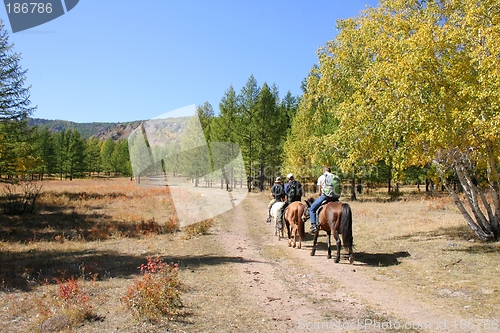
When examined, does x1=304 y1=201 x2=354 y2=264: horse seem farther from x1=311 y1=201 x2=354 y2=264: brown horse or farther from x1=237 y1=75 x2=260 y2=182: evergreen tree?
x1=237 y1=75 x2=260 y2=182: evergreen tree

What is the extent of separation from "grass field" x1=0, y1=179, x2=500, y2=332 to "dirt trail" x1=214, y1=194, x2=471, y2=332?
57 centimetres

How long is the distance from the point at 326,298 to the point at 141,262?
6750 millimetres

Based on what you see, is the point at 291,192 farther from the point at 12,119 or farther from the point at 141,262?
the point at 12,119

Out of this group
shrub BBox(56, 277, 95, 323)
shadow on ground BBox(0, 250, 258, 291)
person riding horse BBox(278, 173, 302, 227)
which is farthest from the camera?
person riding horse BBox(278, 173, 302, 227)

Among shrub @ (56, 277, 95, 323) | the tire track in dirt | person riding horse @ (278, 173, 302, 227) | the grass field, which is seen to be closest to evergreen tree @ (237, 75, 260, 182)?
the grass field

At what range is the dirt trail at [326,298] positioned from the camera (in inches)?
237

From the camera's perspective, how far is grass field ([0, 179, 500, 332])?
690 cm

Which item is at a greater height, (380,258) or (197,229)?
(197,229)

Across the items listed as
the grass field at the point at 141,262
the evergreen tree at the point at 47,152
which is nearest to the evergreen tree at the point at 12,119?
the grass field at the point at 141,262

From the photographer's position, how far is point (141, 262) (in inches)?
462

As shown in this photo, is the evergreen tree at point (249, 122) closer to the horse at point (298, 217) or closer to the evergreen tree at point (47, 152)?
the horse at point (298, 217)

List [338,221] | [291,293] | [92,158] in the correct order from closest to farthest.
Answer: [291,293]
[338,221]
[92,158]

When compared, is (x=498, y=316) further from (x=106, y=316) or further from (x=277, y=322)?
(x=106, y=316)

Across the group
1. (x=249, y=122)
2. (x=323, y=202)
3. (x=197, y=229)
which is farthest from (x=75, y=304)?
(x=249, y=122)
